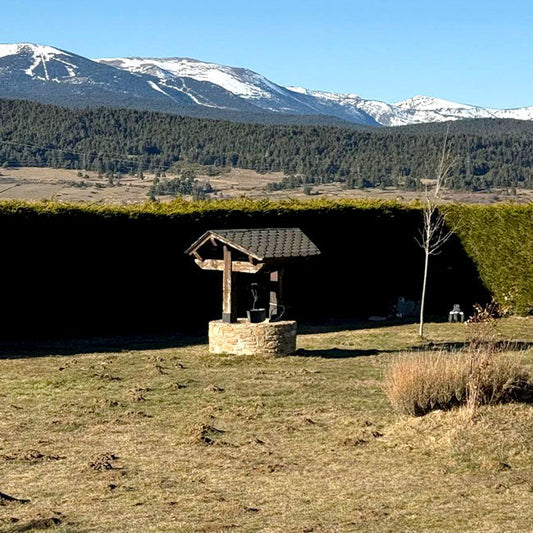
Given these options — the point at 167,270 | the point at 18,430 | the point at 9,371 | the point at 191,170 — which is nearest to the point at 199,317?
the point at 167,270

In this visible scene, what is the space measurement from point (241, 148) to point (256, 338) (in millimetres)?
68978

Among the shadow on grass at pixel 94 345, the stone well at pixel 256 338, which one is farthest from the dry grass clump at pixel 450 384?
the shadow on grass at pixel 94 345

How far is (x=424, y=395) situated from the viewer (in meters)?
12.4

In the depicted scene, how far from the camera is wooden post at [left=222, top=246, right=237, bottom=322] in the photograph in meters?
19.2

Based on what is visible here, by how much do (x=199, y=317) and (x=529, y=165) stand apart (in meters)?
71.6

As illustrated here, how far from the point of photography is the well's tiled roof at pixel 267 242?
1894cm

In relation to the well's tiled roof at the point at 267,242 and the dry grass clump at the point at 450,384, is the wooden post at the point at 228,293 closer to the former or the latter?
the well's tiled roof at the point at 267,242

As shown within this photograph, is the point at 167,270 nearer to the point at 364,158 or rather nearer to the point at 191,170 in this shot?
the point at 191,170

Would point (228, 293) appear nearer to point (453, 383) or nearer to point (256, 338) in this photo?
point (256, 338)

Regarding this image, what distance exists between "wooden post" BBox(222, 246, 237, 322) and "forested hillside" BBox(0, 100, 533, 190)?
2333 inches

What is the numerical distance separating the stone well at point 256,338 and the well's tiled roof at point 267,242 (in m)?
1.39

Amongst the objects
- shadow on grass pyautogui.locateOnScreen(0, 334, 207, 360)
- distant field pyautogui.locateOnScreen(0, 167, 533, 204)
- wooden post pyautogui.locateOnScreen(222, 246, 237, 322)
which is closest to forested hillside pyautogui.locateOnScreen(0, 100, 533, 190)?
distant field pyautogui.locateOnScreen(0, 167, 533, 204)

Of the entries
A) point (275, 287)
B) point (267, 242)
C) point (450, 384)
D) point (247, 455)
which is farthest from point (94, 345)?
point (450, 384)

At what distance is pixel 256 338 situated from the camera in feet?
61.6
